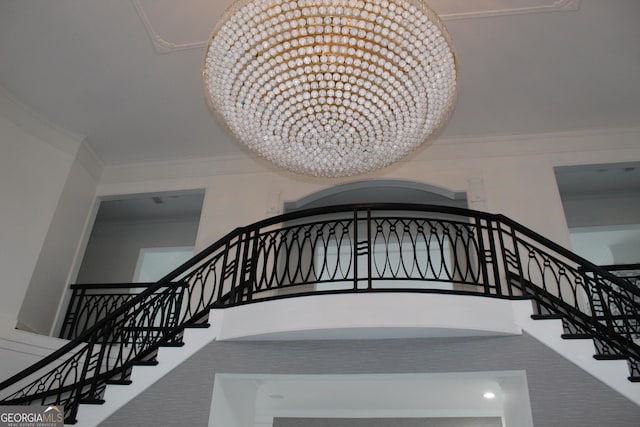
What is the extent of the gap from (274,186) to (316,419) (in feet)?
12.7

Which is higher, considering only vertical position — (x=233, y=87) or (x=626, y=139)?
(x=626, y=139)

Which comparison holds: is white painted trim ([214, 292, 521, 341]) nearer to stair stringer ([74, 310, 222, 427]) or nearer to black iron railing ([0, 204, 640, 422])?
black iron railing ([0, 204, 640, 422])

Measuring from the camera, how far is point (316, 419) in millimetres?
7832

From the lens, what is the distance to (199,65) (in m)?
6.07

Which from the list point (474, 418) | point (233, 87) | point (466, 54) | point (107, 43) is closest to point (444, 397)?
point (474, 418)

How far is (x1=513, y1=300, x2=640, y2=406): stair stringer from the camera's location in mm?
3844

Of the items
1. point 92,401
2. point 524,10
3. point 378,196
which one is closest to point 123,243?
point 378,196

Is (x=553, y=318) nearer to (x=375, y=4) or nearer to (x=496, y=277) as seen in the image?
(x=496, y=277)

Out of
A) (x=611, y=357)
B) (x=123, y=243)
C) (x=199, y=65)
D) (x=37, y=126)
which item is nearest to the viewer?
(x=611, y=357)
